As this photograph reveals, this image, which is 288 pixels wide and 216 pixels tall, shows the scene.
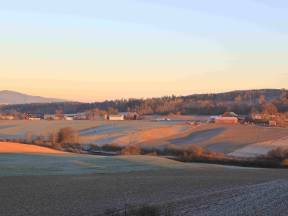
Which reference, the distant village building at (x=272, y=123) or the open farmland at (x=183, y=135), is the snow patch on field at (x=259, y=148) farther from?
the distant village building at (x=272, y=123)

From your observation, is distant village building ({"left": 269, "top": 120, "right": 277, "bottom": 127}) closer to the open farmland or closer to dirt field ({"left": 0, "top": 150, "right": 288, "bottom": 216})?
the open farmland

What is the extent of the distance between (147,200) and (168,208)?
16.5 ft

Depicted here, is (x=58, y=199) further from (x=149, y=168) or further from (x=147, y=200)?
(x=149, y=168)

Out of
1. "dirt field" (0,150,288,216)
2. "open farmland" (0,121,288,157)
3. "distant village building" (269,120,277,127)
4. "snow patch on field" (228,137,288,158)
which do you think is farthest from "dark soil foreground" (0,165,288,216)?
"distant village building" (269,120,277,127)

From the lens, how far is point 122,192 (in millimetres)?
33531

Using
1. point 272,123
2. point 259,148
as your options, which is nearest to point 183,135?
point 259,148

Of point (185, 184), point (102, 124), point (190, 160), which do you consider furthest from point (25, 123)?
point (185, 184)

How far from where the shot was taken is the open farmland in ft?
323

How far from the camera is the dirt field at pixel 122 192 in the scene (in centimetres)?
2473

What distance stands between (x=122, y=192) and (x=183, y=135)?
289 ft

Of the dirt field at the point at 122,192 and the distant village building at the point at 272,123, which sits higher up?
the distant village building at the point at 272,123

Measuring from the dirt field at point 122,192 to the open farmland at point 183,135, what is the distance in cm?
4437

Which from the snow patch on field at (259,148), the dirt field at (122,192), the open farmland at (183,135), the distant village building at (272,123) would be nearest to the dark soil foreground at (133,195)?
the dirt field at (122,192)

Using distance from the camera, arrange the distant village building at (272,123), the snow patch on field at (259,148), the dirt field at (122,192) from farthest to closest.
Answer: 1. the distant village building at (272,123)
2. the snow patch on field at (259,148)
3. the dirt field at (122,192)
